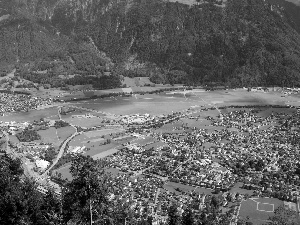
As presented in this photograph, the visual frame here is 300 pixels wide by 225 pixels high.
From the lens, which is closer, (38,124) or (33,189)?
(33,189)

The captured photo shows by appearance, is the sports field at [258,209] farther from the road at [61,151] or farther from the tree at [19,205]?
the road at [61,151]

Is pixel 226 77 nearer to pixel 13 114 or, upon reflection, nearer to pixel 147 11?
pixel 147 11

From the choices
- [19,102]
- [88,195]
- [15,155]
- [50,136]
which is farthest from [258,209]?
[19,102]

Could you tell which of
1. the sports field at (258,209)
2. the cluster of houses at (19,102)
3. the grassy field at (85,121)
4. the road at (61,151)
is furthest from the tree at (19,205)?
the cluster of houses at (19,102)

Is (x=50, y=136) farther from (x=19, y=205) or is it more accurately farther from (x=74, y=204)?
(x=74, y=204)

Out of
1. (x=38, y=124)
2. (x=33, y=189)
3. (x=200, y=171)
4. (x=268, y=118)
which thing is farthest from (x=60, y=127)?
(x=33, y=189)

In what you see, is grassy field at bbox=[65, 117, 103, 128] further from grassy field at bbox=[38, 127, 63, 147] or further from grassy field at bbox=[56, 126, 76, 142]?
grassy field at bbox=[38, 127, 63, 147]
